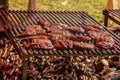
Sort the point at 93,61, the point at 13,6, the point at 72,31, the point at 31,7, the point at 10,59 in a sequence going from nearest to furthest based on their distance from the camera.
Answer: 1. the point at 72,31
2. the point at 10,59
3. the point at 93,61
4. the point at 31,7
5. the point at 13,6

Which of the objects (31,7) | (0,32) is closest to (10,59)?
(0,32)

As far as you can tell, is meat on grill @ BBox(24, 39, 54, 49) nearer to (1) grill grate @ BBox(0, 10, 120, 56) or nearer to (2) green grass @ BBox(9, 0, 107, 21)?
(1) grill grate @ BBox(0, 10, 120, 56)

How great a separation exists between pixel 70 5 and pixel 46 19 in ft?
18.8

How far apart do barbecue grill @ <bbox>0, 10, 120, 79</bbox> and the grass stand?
4.47 m

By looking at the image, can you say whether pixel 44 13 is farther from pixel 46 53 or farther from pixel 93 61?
pixel 46 53

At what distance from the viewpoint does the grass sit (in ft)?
35.0

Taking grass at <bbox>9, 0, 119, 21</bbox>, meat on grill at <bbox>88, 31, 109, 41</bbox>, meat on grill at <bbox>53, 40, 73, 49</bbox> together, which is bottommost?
grass at <bbox>9, 0, 119, 21</bbox>

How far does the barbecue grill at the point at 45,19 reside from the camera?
14.6 feet

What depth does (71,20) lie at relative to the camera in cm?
590

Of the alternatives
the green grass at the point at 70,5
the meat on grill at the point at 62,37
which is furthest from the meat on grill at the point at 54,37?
the green grass at the point at 70,5

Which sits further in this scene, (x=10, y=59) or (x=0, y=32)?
(x=0, y=32)

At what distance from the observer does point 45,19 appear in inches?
228

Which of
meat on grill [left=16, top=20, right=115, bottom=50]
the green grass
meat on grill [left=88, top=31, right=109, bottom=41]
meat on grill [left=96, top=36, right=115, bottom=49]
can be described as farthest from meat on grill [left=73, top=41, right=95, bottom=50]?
the green grass

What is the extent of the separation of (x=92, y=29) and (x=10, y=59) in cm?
161
